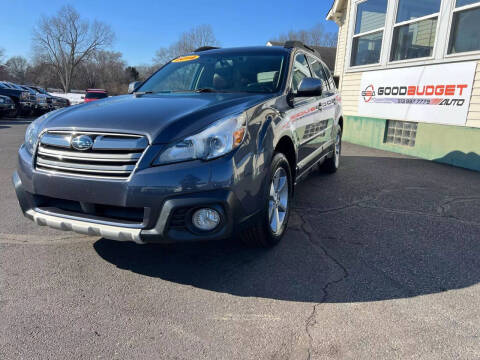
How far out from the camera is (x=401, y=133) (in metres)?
8.63

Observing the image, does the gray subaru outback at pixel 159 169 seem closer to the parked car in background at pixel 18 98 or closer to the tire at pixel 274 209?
the tire at pixel 274 209

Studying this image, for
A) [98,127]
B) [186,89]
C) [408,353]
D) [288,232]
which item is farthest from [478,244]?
[98,127]

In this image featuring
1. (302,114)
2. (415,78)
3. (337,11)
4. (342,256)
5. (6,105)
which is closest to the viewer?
(342,256)

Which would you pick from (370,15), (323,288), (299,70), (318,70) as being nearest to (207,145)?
(323,288)

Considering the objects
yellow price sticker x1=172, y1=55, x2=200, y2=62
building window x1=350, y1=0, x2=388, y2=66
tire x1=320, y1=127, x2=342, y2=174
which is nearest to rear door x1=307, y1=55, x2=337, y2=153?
tire x1=320, y1=127, x2=342, y2=174

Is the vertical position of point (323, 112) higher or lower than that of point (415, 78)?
lower

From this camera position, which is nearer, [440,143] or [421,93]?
[440,143]

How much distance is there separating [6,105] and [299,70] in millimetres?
15495

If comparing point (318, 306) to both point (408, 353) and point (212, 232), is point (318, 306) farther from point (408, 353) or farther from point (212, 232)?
point (212, 232)

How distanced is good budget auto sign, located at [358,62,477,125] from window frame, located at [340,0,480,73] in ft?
0.49

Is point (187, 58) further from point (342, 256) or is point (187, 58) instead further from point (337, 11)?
point (337, 11)

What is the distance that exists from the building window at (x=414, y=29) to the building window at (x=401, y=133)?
1517 mm

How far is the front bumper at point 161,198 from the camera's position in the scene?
7.30 feet

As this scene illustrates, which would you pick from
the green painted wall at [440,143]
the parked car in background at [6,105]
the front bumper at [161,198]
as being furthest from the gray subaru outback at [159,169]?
the parked car in background at [6,105]
